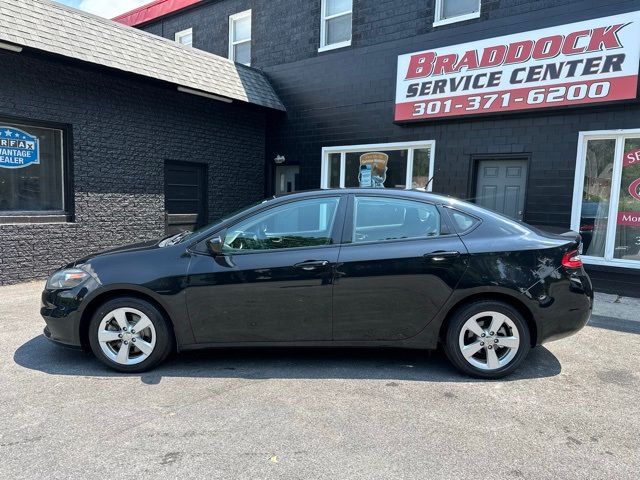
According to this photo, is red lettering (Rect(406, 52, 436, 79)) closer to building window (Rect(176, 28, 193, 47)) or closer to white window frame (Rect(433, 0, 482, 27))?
white window frame (Rect(433, 0, 482, 27))

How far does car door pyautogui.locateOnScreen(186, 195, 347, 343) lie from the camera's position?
3.71m

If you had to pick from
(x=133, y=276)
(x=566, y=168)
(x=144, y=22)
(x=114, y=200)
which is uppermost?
(x=144, y=22)

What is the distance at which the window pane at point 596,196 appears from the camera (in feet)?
22.8

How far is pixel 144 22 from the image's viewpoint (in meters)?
13.8

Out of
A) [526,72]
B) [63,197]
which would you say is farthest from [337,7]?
[63,197]

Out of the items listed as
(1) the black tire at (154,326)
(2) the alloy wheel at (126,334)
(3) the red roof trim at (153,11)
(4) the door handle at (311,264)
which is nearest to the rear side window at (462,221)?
(4) the door handle at (311,264)

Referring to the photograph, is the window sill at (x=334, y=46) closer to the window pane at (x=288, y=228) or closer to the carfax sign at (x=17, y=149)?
the carfax sign at (x=17, y=149)

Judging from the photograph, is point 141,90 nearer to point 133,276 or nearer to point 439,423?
point 133,276

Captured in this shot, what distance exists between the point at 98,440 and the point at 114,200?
20.6ft

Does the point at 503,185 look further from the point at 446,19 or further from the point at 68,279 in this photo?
the point at 68,279

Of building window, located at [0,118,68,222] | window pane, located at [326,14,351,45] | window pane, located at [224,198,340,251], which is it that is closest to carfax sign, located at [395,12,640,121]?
window pane, located at [326,14,351,45]

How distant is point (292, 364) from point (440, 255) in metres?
1.62

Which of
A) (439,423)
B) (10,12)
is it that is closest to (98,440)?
(439,423)

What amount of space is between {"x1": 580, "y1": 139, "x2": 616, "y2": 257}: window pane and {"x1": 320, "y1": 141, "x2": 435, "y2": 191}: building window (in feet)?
8.22
